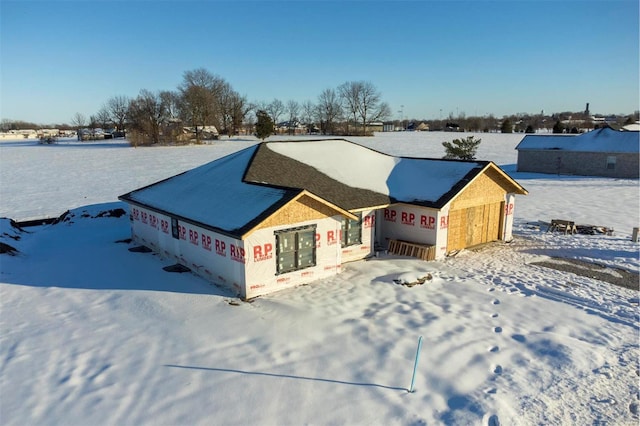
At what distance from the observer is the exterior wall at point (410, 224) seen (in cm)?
1758

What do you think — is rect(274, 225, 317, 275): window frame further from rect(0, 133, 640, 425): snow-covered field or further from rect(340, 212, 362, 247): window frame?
rect(340, 212, 362, 247): window frame

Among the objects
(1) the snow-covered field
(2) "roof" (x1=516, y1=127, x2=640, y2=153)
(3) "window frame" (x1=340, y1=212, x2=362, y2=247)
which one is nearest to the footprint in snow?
(1) the snow-covered field

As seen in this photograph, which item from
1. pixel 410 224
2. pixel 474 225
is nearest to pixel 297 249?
pixel 410 224

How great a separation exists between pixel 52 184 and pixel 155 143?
46.4 meters

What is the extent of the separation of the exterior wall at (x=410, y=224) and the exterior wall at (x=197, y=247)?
7599 mm

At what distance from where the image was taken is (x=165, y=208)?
55.7ft

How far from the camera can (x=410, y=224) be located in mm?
18297

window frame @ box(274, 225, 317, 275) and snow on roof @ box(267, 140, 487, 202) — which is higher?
snow on roof @ box(267, 140, 487, 202)

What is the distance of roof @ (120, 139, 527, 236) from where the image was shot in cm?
1471

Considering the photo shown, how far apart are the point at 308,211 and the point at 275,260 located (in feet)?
6.38

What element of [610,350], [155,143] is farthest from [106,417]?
[155,143]

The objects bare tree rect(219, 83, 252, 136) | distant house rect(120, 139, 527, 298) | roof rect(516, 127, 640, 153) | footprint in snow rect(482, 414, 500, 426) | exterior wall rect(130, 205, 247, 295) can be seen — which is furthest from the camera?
bare tree rect(219, 83, 252, 136)

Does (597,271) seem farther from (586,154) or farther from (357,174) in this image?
(586,154)

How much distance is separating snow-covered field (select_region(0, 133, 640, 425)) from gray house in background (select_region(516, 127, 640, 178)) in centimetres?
2789
